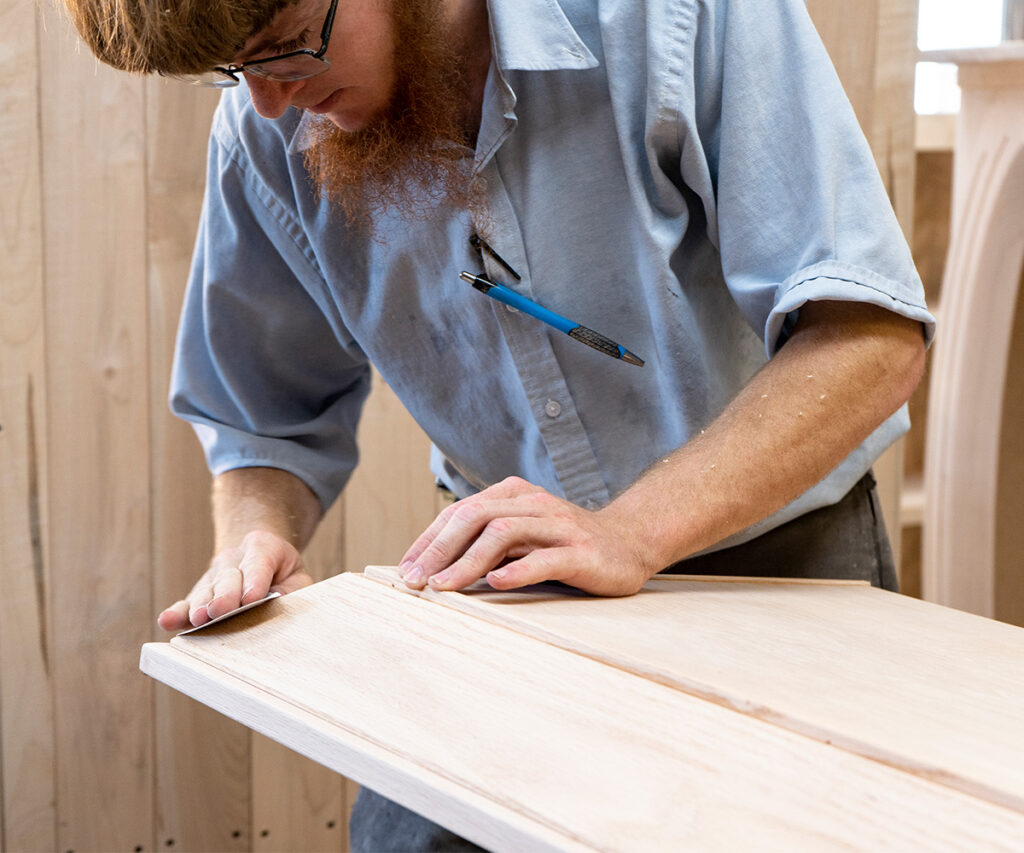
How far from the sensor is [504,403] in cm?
107

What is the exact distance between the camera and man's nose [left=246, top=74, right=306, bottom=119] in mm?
916

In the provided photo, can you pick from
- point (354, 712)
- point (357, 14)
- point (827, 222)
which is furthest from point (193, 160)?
point (354, 712)

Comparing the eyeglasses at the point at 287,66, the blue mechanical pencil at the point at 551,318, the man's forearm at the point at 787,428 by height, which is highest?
the eyeglasses at the point at 287,66

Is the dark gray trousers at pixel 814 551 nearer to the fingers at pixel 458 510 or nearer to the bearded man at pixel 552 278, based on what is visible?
the bearded man at pixel 552 278

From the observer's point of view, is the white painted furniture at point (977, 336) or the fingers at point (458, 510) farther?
the white painted furniture at point (977, 336)

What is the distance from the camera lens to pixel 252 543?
97 cm

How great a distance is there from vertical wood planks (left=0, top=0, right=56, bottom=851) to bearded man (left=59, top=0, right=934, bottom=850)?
0.37 metres

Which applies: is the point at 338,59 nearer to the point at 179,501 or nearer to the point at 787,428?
the point at 787,428

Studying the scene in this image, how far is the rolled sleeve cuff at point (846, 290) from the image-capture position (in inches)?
31.8

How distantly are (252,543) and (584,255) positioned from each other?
408 millimetres

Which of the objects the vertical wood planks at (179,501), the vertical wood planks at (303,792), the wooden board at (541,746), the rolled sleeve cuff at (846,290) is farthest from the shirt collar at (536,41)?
the vertical wood planks at (303,792)

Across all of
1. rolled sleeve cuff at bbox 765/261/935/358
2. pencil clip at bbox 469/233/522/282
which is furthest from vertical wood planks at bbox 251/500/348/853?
rolled sleeve cuff at bbox 765/261/935/358

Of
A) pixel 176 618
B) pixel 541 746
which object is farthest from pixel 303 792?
pixel 541 746

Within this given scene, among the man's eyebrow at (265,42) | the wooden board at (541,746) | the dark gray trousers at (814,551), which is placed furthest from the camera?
the dark gray trousers at (814,551)
